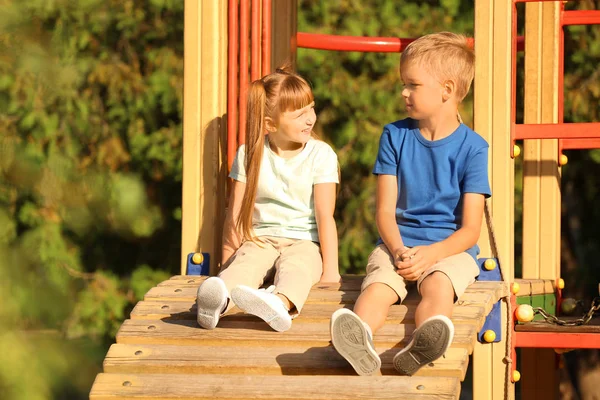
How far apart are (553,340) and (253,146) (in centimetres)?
161

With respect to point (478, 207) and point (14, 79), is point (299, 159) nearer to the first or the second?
point (478, 207)

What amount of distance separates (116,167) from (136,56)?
0.99 metres

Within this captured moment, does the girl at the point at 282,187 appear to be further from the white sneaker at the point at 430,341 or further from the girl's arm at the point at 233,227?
the white sneaker at the point at 430,341

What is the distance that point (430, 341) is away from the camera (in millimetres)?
4047

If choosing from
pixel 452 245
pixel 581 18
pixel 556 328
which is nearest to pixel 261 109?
pixel 452 245

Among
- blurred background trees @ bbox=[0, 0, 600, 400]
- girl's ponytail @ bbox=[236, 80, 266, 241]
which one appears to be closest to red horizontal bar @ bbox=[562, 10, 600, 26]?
girl's ponytail @ bbox=[236, 80, 266, 241]

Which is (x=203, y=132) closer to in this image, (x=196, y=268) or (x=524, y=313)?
(x=196, y=268)

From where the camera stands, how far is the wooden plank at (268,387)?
404cm

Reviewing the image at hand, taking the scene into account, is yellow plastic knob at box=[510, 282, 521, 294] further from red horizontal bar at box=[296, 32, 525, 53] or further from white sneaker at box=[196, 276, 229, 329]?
red horizontal bar at box=[296, 32, 525, 53]

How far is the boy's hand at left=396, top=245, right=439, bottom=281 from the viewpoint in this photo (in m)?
4.65

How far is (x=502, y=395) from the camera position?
16.9ft

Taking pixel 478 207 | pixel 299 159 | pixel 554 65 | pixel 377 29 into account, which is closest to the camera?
pixel 478 207

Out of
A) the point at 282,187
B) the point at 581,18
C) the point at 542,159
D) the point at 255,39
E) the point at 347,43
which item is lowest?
the point at 282,187

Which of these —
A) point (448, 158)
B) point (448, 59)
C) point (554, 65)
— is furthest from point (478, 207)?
point (554, 65)
